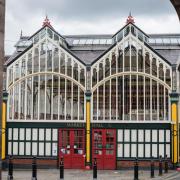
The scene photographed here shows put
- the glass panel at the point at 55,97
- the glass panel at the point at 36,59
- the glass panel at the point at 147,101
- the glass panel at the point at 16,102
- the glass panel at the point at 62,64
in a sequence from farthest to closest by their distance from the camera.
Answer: the glass panel at the point at 36,59 → the glass panel at the point at 16,102 → the glass panel at the point at 62,64 → the glass panel at the point at 55,97 → the glass panel at the point at 147,101

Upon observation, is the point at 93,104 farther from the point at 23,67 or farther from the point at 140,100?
the point at 23,67

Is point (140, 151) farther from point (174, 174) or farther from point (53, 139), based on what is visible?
point (53, 139)

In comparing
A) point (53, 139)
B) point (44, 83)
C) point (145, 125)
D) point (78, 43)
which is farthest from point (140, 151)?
point (78, 43)

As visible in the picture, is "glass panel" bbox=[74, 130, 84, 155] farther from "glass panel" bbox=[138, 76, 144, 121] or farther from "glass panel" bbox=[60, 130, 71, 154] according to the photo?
"glass panel" bbox=[138, 76, 144, 121]

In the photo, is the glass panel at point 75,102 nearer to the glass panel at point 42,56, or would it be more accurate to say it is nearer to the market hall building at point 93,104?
the market hall building at point 93,104

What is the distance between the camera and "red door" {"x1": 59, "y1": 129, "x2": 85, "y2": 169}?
28.1 metres

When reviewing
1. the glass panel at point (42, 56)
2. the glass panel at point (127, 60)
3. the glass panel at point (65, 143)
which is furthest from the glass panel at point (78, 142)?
the glass panel at point (127, 60)

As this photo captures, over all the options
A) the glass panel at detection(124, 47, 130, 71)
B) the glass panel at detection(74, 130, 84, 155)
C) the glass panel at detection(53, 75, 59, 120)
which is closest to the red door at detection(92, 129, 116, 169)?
the glass panel at detection(74, 130, 84, 155)

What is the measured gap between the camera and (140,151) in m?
27.5

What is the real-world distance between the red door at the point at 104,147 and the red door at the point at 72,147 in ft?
2.86

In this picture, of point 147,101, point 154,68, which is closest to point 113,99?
point 147,101

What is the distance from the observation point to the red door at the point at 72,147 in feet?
92.1

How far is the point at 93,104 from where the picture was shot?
91.9ft

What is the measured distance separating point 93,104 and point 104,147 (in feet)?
8.99
